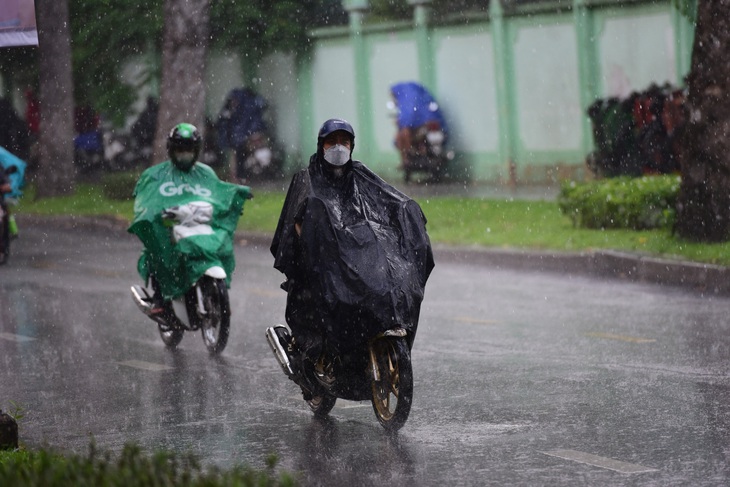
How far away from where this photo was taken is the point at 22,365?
1055cm

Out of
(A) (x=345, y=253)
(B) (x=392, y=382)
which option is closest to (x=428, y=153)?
(A) (x=345, y=253)

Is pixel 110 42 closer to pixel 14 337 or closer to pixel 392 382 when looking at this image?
pixel 14 337

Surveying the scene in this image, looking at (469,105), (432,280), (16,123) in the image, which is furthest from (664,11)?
(16,123)

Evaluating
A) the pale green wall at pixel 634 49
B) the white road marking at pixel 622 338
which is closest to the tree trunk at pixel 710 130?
the white road marking at pixel 622 338

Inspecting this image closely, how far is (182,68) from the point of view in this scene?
82.4 feet

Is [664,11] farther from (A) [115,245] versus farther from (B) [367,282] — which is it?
(B) [367,282]

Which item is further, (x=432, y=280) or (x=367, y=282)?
(x=432, y=280)

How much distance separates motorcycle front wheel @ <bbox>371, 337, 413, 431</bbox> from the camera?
7.28 meters

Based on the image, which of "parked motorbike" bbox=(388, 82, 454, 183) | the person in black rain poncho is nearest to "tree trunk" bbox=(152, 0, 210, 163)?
"parked motorbike" bbox=(388, 82, 454, 183)

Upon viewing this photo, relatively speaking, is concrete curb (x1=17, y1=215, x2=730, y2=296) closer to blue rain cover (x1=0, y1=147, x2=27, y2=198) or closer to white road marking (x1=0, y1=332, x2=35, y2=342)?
blue rain cover (x1=0, y1=147, x2=27, y2=198)

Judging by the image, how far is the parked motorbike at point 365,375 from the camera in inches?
288

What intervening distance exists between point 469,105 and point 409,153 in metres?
1.39

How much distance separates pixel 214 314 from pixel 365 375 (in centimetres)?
327

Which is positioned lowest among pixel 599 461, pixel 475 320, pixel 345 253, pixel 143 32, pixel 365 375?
pixel 475 320
